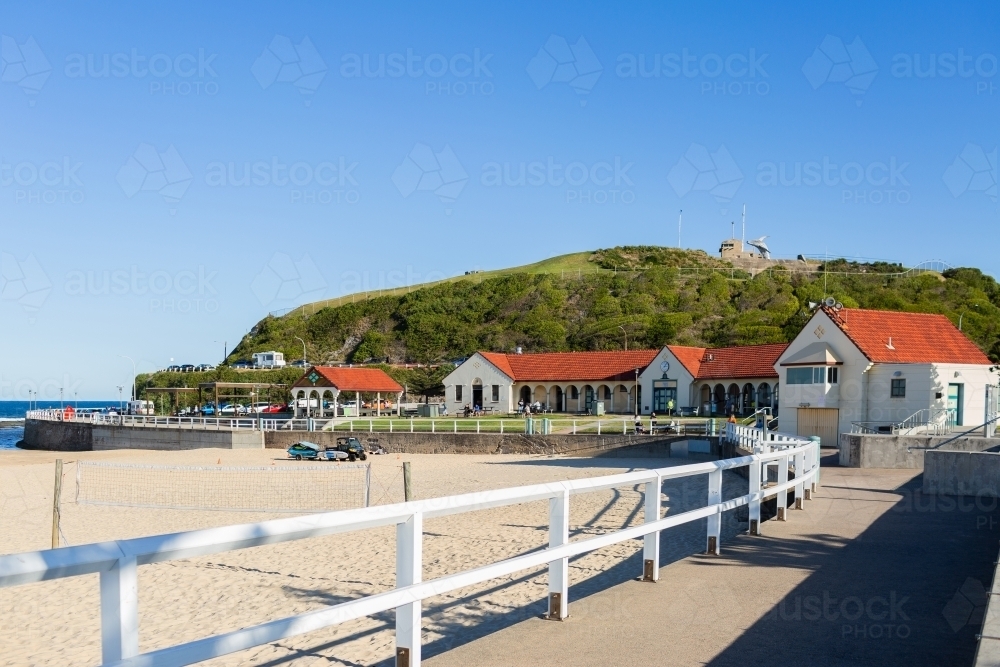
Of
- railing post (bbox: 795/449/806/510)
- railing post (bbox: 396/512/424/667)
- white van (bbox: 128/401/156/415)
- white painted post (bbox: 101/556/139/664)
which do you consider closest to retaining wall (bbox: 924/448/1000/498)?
railing post (bbox: 795/449/806/510)

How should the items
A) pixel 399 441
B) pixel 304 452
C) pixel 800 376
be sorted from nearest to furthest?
pixel 800 376 < pixel 304 452 < pixel 399 441

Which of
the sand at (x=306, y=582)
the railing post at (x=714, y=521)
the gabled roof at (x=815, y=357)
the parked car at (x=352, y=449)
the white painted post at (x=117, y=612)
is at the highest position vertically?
the gabled roof at (x=815, y=357)

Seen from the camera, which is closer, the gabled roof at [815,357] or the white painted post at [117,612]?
the white painted post at [117,612]

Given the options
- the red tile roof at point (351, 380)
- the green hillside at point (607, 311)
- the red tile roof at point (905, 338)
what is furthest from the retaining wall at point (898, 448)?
the green hillside at point (607, 311)

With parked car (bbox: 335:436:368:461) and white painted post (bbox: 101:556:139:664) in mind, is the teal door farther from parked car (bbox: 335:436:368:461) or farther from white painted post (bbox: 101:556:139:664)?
white painted post (bbox: 101:556:139:664)

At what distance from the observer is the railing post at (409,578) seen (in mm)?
4930

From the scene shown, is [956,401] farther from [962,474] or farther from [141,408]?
[141,408]

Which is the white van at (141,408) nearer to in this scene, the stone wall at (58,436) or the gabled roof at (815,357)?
the stone wall at (58,436)

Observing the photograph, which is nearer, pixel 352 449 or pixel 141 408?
pixel 352 449

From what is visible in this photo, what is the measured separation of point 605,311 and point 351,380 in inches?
2318

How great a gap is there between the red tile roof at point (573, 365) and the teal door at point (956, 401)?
105ft

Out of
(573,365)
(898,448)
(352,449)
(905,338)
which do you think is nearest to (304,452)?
(352,449)

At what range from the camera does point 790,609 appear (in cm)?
680

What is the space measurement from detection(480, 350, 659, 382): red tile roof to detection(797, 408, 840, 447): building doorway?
2853cm
